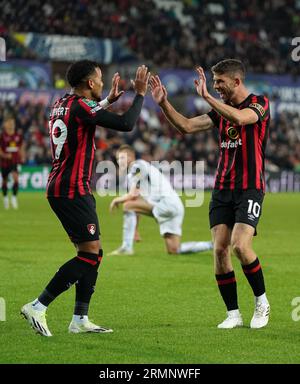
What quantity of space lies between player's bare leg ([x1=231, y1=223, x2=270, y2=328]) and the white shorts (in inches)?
266

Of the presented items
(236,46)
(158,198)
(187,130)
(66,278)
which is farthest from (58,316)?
(236,46)

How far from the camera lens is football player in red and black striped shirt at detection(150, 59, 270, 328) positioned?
7898 millimetres

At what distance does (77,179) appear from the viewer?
24.8ft

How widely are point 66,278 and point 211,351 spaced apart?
1483 mm

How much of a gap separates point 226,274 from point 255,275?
29 centimetres

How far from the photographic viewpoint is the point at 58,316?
865 centimetres

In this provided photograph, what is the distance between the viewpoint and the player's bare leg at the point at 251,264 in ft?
25.7

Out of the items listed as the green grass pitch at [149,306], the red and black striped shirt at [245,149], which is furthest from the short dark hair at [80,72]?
the green grass pitch at [149,306]

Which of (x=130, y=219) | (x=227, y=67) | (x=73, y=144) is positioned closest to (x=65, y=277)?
(x=73, y=144)

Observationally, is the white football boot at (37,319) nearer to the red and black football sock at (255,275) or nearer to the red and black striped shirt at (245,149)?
the red and black football sock at (255,275)

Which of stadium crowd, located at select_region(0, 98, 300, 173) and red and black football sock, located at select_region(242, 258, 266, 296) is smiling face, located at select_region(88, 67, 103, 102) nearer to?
red and black football sock, located at select_region(242, 258, 266, 296)

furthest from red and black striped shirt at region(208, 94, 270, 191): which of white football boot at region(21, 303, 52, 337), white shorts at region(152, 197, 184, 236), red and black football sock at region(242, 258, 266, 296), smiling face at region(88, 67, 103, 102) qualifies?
white shorts at region(152, 197, 184, 236)

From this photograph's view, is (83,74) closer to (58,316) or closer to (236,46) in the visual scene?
(58,316)

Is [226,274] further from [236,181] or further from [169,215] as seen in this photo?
[169,215]
